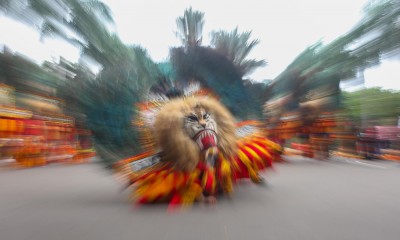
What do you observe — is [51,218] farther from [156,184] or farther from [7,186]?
[7,186]

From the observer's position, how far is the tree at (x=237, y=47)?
466 centimetres

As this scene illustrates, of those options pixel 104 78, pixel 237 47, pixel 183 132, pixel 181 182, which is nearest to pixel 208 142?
pixel 183 132

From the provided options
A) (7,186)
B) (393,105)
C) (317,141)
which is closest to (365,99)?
(393,105)

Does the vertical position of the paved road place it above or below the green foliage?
below

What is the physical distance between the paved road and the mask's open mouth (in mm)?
681

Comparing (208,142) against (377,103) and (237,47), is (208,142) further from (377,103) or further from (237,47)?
(377,103)

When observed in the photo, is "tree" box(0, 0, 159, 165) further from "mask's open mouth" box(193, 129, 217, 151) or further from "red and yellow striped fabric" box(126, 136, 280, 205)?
"mask's open mouth" box(193, 129, 217, 151)

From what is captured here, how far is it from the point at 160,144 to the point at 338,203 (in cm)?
214

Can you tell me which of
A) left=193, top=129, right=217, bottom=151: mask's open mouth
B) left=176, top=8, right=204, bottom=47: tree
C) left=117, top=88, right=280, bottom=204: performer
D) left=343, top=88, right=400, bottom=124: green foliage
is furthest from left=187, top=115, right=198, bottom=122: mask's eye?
left=343, top=88, right=400, bottom=124: green foliage

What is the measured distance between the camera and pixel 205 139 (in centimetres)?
480

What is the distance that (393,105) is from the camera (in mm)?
1823

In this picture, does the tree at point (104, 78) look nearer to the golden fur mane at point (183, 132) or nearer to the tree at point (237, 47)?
the golden fur mane at point (183, 132)

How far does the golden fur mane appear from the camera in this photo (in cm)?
472

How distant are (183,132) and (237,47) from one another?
115 centimetres
